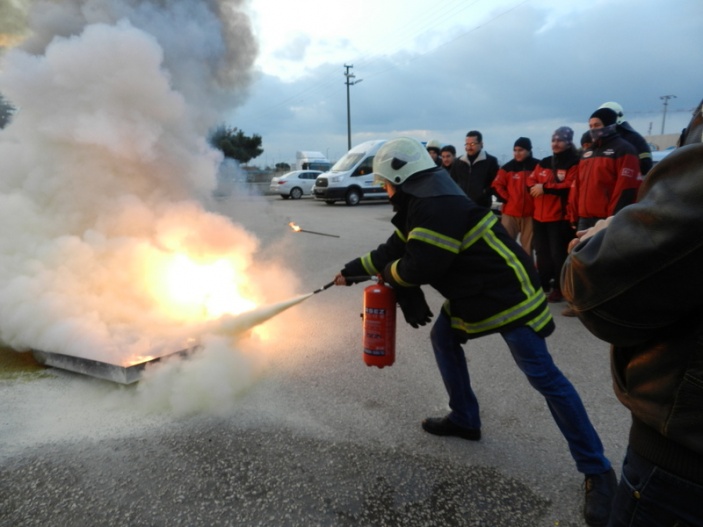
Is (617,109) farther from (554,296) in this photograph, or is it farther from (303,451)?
(303,451)

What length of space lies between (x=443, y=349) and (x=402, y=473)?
30.1 inches

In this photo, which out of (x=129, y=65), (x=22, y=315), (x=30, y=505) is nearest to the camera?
(x=30, y=505)

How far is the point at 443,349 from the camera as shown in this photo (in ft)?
9.55

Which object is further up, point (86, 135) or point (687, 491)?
point (86, 135)

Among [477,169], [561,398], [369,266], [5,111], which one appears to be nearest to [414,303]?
[369,266]

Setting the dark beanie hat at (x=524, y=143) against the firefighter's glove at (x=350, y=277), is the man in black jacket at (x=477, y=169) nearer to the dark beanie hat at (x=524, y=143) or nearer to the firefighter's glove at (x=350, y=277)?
the dark beanie hat at (x=524, y=143)

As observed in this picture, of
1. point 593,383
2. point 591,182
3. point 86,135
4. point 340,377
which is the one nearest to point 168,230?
point 86,135

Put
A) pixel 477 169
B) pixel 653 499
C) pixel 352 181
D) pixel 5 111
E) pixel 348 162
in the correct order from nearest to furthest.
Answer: pixel 653 499 < pixel 5 111 < pixel 477 169 < pixel 352 181 < pixel 348 162

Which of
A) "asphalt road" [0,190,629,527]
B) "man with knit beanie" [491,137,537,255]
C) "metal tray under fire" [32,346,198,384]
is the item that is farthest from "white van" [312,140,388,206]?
"metal tray under fire" [32,346,198,384]

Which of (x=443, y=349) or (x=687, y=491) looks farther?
(x=443, y=349)

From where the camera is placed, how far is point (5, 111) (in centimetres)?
518

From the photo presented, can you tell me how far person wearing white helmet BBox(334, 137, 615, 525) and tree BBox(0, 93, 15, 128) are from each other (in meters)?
4.42

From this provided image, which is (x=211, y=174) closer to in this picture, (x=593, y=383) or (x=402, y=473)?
(x=402, y=473)

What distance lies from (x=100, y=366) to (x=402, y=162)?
271cm
